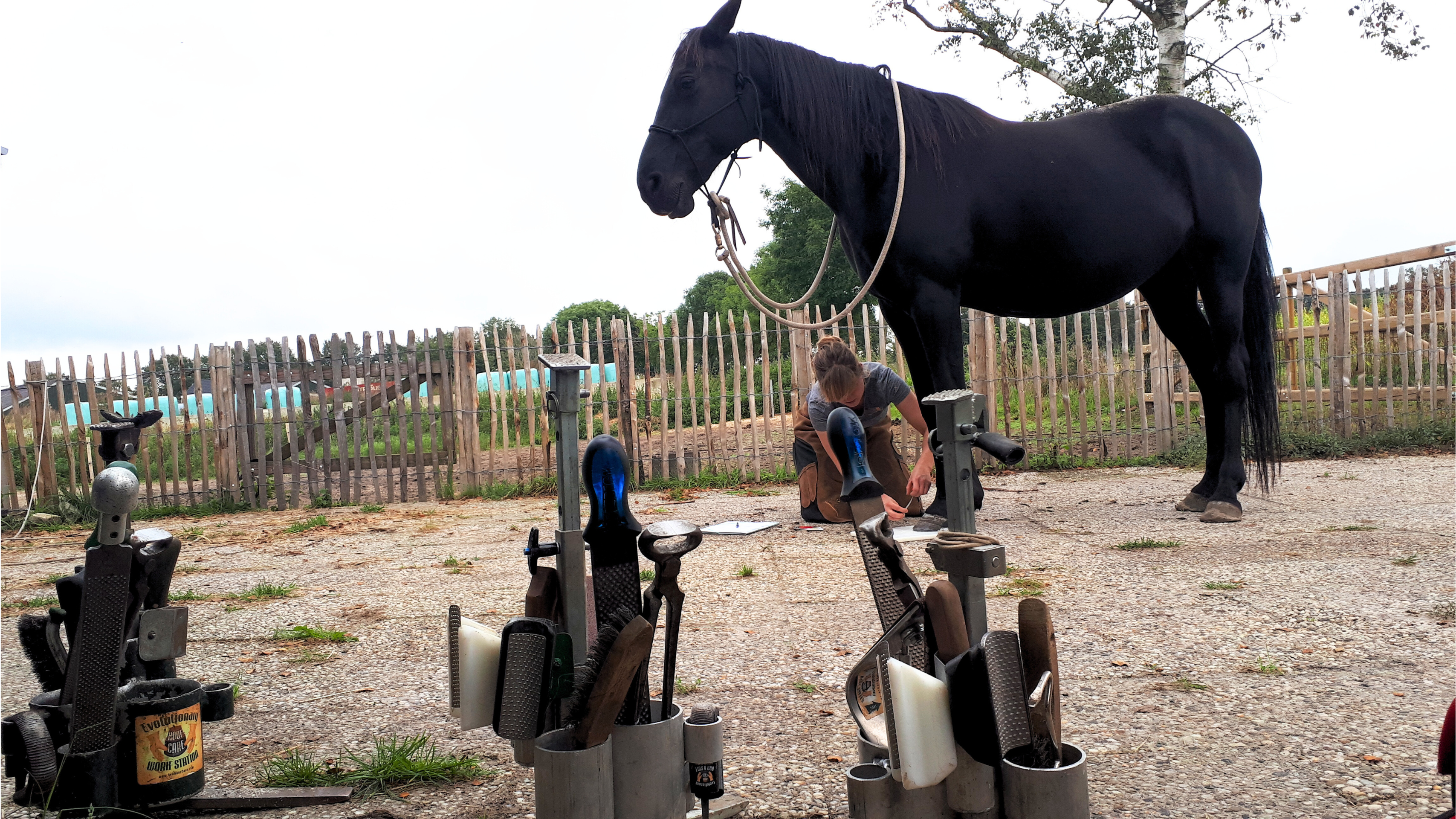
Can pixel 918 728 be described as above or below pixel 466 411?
below

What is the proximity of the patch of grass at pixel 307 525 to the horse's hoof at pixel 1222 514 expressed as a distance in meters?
5.98

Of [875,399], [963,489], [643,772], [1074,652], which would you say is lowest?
[1074,652]

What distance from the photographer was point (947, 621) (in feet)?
4.14

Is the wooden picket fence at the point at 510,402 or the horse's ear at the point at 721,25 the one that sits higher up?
the horse's ear at the point at 721,25

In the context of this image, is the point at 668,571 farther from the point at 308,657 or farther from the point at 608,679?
the point at 308,657

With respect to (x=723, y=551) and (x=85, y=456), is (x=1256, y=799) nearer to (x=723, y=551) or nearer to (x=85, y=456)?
(x=723, y=551)

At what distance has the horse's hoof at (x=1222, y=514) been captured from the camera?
178 inches

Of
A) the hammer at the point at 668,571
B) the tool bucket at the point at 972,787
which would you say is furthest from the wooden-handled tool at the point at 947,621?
the hammer at the point at 668,571

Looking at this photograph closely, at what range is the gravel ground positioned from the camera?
5.47 feet

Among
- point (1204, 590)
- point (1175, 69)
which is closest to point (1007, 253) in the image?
point (1204, 590)

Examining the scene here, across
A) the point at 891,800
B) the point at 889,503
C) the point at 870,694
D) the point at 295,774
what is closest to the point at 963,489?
the point at 870,694

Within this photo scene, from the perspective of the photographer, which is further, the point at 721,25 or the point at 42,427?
the point at 42,427

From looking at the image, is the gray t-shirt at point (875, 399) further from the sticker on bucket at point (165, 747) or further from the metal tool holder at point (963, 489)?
the sticker on bucket at point (165, 747)

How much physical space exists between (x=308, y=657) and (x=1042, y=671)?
2317 mm
